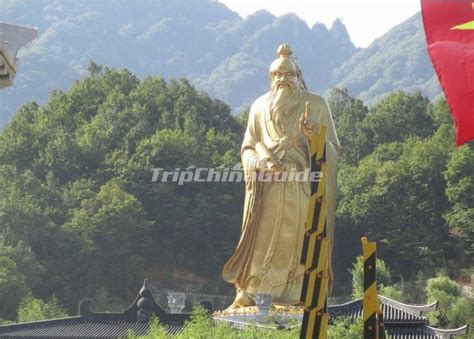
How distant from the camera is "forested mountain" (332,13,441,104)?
3629 inches

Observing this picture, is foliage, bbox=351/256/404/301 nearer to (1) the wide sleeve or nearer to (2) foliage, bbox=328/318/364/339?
(1) the wide sleeve

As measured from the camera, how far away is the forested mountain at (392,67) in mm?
92188

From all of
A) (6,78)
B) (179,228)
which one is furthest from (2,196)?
(6,78)

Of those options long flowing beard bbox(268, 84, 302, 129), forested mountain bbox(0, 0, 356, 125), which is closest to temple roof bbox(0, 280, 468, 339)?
long flowing beard bbox(268, 84, 302, 129)

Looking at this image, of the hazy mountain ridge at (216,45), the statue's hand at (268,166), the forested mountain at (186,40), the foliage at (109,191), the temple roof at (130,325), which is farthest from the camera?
the forested mountain at (186,40)

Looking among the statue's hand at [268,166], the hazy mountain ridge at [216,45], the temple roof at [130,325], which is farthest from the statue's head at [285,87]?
the hazy mountain ridge at [216,45]

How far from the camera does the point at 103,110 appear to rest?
38000 mm

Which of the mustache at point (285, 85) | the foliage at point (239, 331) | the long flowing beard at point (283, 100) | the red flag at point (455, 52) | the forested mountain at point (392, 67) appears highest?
the forested mountain at point (392, 67)

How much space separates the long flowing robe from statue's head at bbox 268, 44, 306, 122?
0.28 feet

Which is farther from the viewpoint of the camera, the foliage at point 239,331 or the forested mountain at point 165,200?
the forested mountain at point 165,200

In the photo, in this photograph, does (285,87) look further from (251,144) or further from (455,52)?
(455,52)

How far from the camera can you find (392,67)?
95688 millimetres

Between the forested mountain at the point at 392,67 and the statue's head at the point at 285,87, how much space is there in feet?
221

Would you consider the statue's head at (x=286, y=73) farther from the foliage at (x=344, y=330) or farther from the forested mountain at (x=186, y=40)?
the forested mountain at (x=186, y=40)
